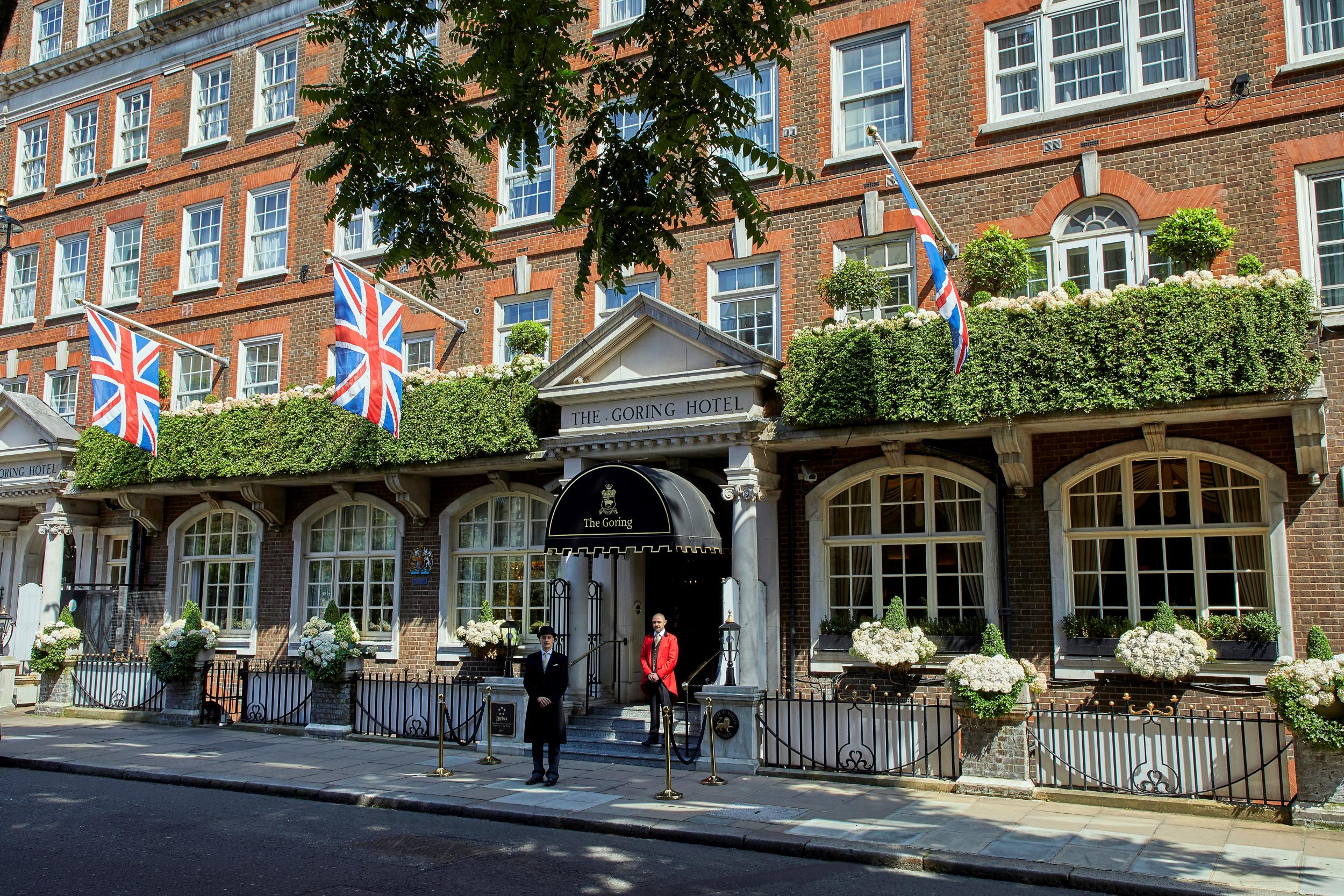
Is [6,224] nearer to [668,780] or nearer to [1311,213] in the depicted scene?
[668,780]

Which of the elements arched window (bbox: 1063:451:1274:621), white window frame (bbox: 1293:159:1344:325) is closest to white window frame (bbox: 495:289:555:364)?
arched window (bbox: 1063:451:1274:621)

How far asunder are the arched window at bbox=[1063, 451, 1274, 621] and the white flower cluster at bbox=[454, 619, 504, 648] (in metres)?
9.31

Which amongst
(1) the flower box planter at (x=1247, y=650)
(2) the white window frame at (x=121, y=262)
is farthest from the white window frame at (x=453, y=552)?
(1) the flower box planter at (x=1247, y=650)

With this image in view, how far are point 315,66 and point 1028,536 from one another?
57.4 ft

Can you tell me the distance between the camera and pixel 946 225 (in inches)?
614

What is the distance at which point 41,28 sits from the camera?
27.3 metres

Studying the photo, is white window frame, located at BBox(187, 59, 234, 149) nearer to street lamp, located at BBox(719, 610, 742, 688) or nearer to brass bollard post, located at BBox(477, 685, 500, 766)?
brass bollard post, located at BBox(477, 685, 500, 766)

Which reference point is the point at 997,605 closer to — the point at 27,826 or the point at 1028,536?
the point at 1028,536

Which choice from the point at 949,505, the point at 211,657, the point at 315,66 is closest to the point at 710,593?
the point at 949,505

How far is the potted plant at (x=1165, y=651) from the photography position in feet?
40.6

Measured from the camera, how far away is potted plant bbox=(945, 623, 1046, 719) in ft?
38.0

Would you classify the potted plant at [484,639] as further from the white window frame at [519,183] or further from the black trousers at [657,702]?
the white window frame at [519,183]

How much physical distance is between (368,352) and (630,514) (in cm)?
484

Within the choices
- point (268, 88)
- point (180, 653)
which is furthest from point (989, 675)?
point (268, 88)
